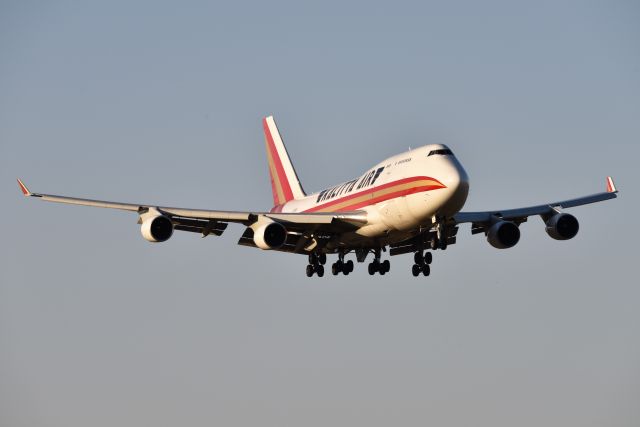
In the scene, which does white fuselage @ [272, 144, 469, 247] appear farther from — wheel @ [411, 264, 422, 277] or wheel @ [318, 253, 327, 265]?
wheel @ [318, 253, 327, 265]

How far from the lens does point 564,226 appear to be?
2591 inches

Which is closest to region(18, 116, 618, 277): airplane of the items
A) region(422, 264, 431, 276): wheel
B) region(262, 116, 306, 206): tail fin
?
region(422, 264, 431, 276): wheel

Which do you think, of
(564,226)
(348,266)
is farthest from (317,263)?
(564,226)

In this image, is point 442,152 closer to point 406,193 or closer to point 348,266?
point 406,193

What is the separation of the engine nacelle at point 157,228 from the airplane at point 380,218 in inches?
2.0

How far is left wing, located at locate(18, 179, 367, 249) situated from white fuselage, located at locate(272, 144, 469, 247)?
35.6 inches

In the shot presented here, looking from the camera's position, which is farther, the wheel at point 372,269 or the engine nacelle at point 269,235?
the wheel at point 372,269

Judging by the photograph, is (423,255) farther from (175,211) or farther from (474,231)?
(175,211)

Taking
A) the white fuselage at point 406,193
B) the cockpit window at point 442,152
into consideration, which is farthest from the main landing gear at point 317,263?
the cockpit window at point 442,152

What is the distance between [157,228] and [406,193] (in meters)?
12.8

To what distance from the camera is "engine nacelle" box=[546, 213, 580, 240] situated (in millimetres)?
65750

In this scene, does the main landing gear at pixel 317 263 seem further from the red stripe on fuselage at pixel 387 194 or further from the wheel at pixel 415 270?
the wheel at pixel 415 270

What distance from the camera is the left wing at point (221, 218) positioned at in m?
61.2

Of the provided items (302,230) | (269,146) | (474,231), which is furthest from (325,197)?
(269,146)
